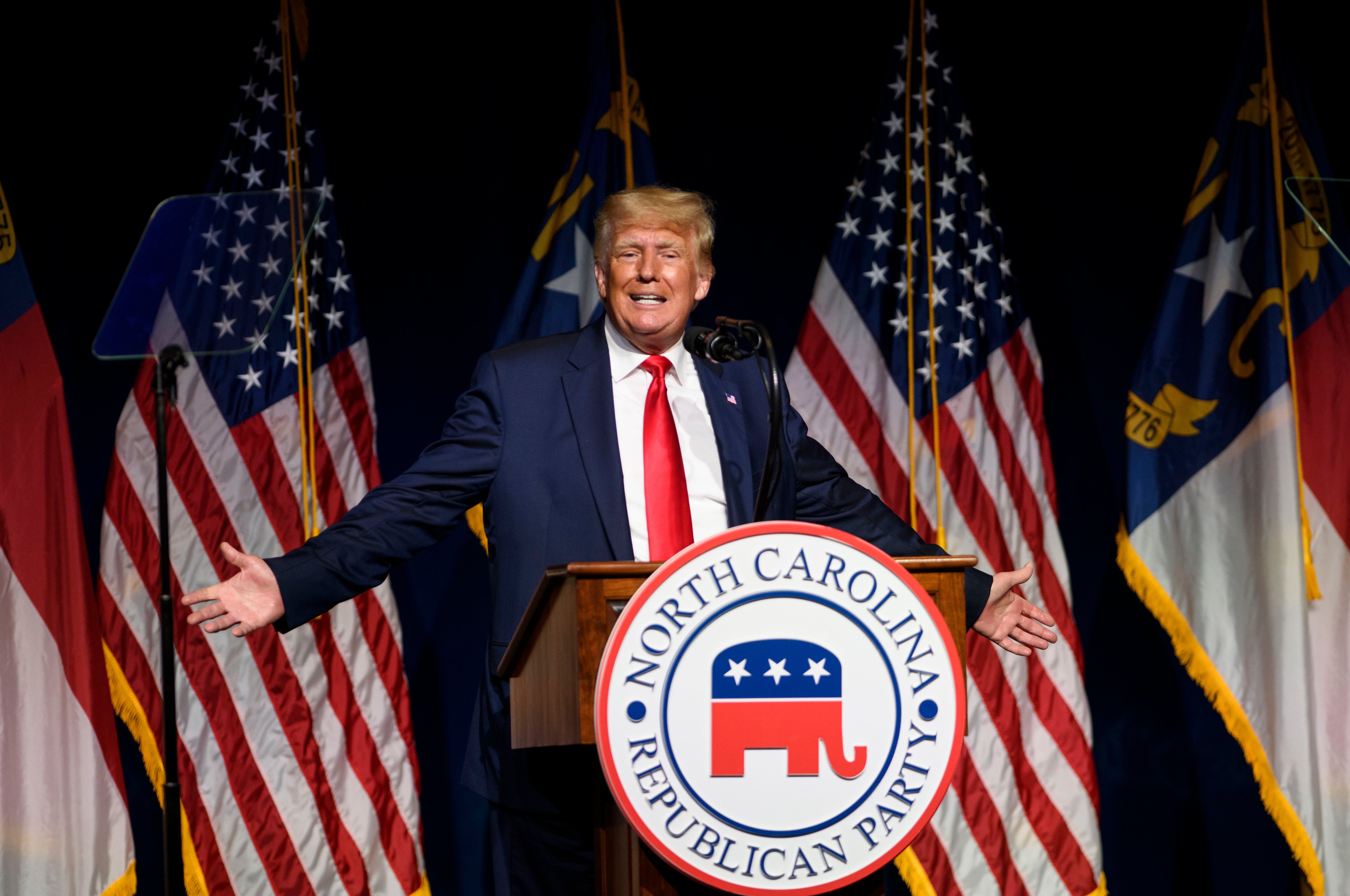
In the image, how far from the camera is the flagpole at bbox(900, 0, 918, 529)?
3.24 meters

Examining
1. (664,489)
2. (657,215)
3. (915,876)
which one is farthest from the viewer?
(915,876)

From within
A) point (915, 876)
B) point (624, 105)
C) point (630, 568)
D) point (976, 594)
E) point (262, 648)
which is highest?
point (624, 105)

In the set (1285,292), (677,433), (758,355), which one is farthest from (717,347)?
(1285,292)

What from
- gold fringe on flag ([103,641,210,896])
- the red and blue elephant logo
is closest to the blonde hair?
the red and blue elephant logo

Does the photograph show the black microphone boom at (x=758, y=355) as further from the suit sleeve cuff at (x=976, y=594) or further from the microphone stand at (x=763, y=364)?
the suit sleeve cuff at (x=976, y=594)

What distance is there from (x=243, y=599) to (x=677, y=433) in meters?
0.60

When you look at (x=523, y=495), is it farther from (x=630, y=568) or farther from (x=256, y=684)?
(x=256, y=684)

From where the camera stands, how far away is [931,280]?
10.8 feet

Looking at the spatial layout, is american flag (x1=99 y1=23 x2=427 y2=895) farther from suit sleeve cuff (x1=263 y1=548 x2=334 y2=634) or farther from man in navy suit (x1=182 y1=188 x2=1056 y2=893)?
suit sleeve cuff (x1=263 y1=548 x2=334 y2=634)

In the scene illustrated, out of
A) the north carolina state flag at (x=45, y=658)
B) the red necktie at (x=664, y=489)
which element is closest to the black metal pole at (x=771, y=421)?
the red necktie at (x=664, y=489)

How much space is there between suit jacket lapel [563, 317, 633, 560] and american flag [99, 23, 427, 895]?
1.46 meters

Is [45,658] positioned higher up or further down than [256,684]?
higher up

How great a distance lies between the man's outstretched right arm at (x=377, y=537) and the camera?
1.53 metres

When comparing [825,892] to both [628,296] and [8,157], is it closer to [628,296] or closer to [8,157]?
[628,296]
